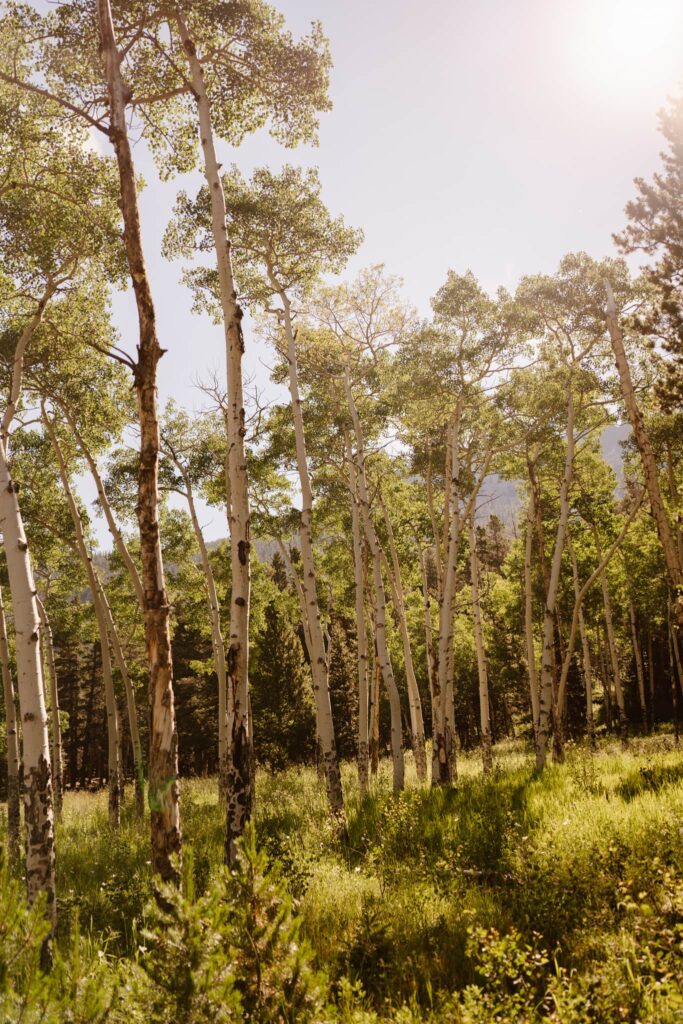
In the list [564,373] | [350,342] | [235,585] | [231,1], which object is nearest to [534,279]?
[564,373]

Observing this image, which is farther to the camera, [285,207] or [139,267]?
[285,207]

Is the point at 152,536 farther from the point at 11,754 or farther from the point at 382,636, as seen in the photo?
the point at 11,754

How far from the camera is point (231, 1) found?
801 cm

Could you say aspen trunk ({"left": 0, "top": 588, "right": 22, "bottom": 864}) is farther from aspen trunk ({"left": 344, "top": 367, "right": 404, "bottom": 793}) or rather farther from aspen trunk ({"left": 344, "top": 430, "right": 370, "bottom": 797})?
aspen trunk ({"left": 344, "top": 367, "right": 404, "bottom": 793})

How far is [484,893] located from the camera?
621 centimetres

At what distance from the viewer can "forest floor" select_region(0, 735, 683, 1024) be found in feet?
13.2

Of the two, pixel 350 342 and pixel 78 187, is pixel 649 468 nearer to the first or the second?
pixel 350 342

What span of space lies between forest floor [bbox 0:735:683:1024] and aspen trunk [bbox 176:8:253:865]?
1.21 metres

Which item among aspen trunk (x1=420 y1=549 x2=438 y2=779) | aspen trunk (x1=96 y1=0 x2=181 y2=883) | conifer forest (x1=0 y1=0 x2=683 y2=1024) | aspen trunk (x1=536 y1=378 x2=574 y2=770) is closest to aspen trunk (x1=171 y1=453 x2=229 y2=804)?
conifer forest (x1=0 y1=0 x2=683 y2=1024)

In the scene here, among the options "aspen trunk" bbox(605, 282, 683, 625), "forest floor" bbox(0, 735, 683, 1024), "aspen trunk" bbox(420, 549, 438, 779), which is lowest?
"forest floor" bbox(0, 735, 683, 1024)

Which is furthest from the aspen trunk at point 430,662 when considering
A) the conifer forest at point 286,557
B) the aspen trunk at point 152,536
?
the aspen trunk at point 152,536

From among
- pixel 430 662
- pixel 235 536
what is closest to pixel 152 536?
pixel 235 536

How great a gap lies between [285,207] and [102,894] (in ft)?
40.0

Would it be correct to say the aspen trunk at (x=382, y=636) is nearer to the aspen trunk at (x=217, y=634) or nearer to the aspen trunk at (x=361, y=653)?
the aspen trunk at (x=361, y=653)
